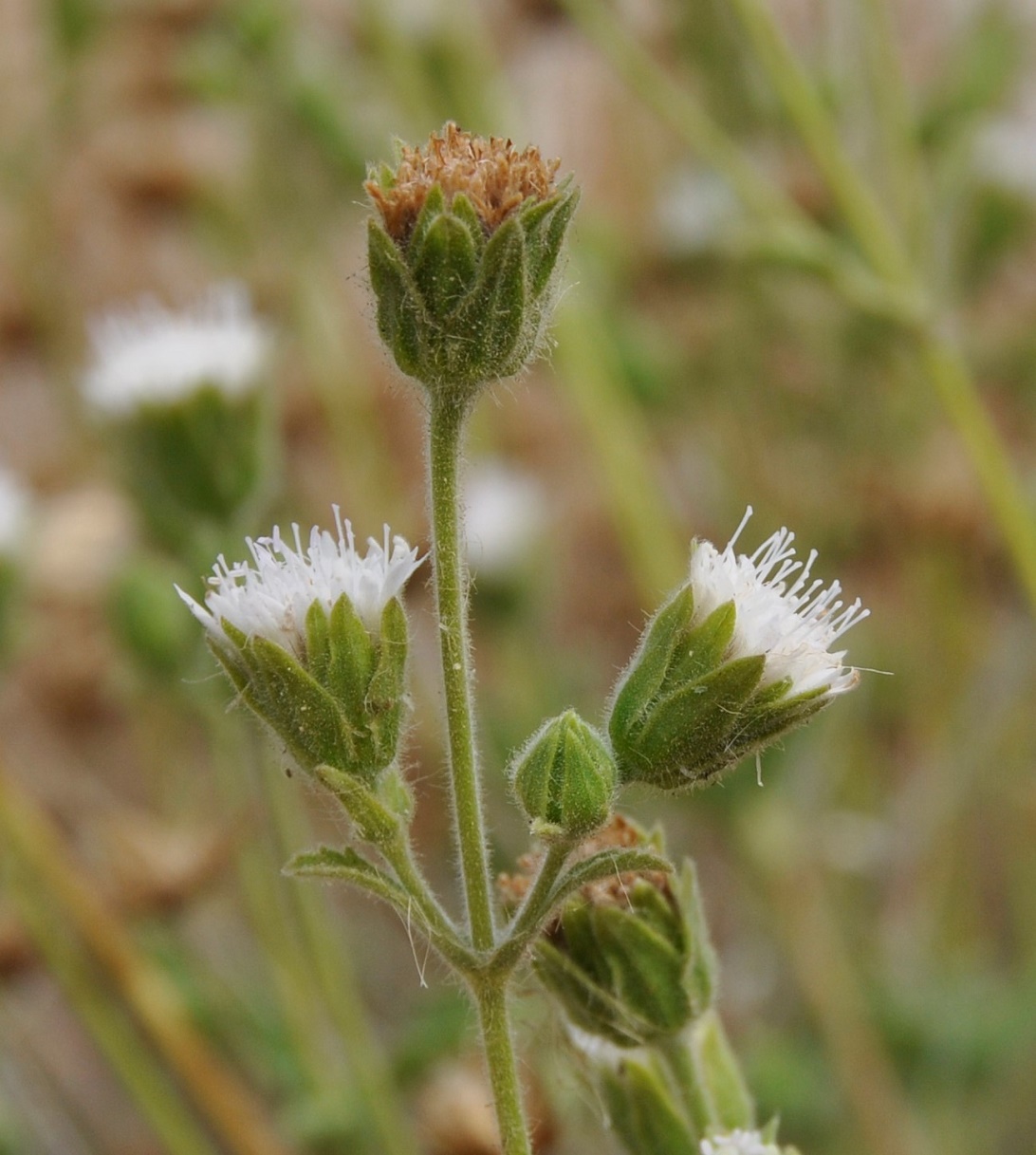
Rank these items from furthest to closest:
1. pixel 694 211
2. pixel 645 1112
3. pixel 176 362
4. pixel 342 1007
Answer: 1. pixel 694 211
2. pixel 176 362
3. pixel 342 1007
4. pixel 645 1112

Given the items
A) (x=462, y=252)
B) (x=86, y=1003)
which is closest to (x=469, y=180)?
(x=462, y=252)

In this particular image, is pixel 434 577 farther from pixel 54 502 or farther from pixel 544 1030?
pixel 54 502

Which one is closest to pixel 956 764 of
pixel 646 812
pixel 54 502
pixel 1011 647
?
pixel 1011 647

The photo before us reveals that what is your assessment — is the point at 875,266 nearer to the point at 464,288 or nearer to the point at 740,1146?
the point at 464,288

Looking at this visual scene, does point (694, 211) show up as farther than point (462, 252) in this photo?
Yes

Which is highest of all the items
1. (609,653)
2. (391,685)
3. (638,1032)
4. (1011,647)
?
(609,653)

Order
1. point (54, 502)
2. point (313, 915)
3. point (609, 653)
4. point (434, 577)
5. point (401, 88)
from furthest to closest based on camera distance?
point (609, 653), point (54, 502), point (401, 88), point (313, 915), point (434, 577)

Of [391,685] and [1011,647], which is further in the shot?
[1011,647]

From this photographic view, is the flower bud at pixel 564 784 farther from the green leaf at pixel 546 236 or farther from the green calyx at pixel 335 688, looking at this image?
the green leaf at pixel 546 236
